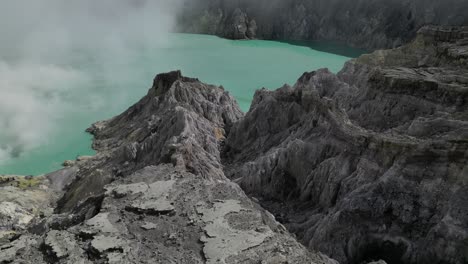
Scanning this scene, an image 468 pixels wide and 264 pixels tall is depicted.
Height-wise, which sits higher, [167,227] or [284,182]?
[167,227]

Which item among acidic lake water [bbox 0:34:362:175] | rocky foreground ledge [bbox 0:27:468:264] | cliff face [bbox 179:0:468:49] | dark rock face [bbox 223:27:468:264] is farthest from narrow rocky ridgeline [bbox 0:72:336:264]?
cliff face [bbox 179:0:468:49]

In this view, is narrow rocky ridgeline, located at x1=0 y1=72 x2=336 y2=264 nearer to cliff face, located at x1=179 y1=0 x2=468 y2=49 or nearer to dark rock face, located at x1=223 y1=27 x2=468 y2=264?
dark rock face, located at x1=223 y1=27 x2=468 y2=264

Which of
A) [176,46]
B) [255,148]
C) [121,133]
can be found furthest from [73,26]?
[255,148]

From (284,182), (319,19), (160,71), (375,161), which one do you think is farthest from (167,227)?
(319,19)

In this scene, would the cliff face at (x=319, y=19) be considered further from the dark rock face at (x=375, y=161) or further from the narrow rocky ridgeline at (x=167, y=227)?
the narrow rocky ridgeline at (x=167, y=227)

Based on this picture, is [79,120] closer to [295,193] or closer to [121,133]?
[121,133]

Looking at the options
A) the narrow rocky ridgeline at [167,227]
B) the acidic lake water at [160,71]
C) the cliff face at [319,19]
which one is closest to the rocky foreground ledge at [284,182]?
the narrow rocky ridgeline at [167,227]

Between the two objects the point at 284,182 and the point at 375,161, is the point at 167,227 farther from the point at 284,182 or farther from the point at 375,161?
the point at 284,182
